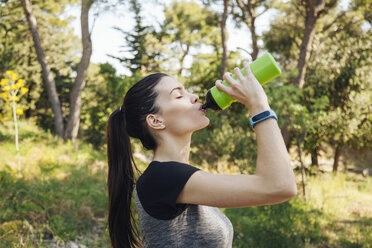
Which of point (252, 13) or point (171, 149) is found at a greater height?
point (252, 13)

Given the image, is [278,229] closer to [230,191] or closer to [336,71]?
[230,191]

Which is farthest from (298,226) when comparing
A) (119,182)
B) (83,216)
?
(119,182)

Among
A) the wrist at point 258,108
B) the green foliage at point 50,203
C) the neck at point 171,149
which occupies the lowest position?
the green foliage at point 50,203

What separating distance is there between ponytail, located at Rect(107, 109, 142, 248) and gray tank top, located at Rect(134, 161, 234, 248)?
31 cm

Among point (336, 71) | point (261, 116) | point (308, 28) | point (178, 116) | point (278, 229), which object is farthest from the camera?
point (336, 71)

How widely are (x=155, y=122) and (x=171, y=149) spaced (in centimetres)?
15

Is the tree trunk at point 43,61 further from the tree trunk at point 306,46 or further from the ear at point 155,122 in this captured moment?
the ear at point 155,122

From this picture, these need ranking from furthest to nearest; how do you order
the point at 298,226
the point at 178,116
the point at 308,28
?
the point at 308,28
the point at 298,226
the point at 178,116

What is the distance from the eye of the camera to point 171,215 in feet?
3.90

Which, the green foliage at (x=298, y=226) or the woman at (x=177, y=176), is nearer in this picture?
the woman at (x=177, y=176)

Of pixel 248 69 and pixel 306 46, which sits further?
pixel 306 46

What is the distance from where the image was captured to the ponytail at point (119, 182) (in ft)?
5.14

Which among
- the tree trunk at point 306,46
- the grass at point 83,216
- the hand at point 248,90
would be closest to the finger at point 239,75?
the hand at point 248,90

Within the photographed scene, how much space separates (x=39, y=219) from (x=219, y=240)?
366 cm
